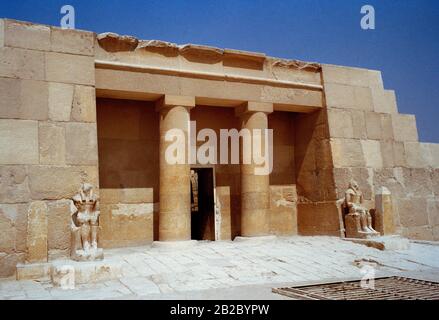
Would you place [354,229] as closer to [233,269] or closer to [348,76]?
[233,269]

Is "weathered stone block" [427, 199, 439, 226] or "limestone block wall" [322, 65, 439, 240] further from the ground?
"limestone block wall" [322, 65, 439, 240]

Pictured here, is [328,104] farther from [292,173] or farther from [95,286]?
[95,286]

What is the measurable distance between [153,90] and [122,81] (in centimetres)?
69

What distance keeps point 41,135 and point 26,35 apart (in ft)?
6.46

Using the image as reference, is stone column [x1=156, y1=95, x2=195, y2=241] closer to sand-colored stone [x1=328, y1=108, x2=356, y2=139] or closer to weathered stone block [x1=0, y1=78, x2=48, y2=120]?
weathered stone block [x1=0, y1=78, x2=48, y2=120]

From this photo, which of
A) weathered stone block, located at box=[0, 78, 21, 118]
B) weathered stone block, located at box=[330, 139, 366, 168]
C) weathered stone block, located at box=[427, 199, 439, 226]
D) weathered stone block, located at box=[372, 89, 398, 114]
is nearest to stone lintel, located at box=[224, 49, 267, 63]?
A: weathered stone block, located at box=[330, 139, 366, 168]

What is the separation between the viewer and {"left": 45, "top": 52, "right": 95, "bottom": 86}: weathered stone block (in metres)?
8.15

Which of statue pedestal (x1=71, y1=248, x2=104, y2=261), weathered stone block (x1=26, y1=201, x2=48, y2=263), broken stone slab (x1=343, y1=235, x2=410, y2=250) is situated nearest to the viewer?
statue pedestal (x1=71, y1=248, x2=104, y2=261)

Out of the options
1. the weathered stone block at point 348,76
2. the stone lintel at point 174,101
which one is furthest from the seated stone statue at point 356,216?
the stone lintel at point 174,101

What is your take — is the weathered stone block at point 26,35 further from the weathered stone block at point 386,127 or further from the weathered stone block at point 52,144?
the weathered stone block at point 386,127

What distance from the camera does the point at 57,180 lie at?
7762 mm

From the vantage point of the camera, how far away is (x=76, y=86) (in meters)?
8.29

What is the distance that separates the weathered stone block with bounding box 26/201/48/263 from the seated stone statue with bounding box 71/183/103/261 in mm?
567
